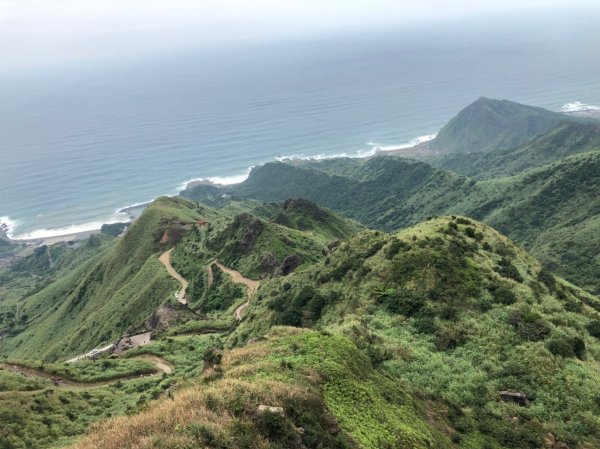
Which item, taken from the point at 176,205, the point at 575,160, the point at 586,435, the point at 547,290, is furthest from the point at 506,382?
the point at 575,160

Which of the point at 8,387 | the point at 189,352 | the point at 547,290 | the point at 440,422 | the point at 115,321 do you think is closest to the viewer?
the point at 440,422

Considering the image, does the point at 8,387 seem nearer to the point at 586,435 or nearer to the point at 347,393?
the point at 347,393

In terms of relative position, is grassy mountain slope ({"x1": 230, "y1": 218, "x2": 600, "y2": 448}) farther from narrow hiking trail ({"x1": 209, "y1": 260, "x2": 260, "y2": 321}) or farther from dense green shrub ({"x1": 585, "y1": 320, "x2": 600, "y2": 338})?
narrow hiking trail ({"x1": 209, "y1": 260, "x2": 260, "y2": 321})

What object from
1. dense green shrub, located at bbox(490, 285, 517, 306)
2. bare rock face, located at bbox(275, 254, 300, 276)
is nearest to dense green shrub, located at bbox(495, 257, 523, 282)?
dense green shrub, located at bbox(490, 285, 517, 306)

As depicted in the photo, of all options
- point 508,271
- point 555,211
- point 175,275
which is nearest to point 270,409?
point 508,271

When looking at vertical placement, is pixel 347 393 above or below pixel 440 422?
above

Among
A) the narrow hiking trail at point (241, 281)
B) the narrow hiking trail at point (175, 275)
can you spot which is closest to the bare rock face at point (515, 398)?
the narrow hiking trail at point (241, 281)

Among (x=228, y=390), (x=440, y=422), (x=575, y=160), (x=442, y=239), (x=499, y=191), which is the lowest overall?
(x=499, y=191)
